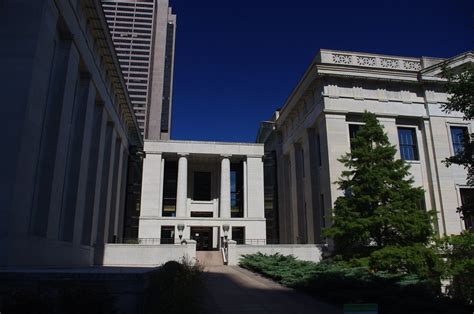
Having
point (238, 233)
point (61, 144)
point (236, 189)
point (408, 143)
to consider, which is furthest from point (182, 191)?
point (61, 144)

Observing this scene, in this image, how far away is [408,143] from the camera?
3281cm

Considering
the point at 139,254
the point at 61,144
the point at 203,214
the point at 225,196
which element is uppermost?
the point at 225,196

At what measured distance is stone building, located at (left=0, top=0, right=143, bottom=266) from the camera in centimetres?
1370

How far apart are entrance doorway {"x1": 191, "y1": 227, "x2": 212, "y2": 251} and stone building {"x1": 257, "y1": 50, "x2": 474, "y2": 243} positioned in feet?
53.1

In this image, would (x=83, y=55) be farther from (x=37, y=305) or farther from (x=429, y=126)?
(x=429, y=126)

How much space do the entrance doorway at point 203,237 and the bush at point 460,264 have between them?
29.1 metres

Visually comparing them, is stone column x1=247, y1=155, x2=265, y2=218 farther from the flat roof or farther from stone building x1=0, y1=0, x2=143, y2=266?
stone building x1=0, y1=0, x2=143, y2=266

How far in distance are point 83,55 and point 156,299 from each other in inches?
744

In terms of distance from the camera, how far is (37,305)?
648 cm

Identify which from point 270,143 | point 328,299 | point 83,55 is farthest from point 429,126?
point 83,55

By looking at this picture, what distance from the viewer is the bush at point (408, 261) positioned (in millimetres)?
19748

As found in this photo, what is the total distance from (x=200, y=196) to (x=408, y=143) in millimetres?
28719

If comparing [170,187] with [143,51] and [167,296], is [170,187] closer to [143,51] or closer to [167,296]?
[167,296]

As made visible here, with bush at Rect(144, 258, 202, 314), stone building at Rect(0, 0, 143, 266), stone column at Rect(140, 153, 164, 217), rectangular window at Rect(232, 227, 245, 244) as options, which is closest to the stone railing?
stone building at Rect(0, 0, 143, 266)
